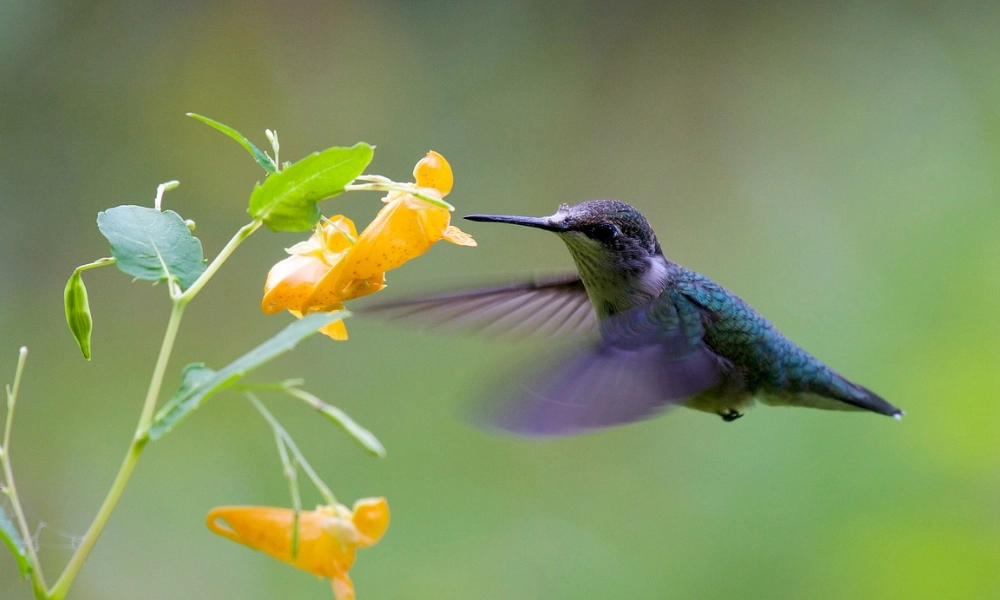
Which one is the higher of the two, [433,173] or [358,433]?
[433,173]

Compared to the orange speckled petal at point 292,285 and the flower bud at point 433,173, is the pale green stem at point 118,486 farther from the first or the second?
the flower bud at point 433,173

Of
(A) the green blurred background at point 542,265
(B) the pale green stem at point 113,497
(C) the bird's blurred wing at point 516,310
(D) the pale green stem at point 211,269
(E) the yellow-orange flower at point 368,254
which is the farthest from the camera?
(A) the green blurred background at point 542,265

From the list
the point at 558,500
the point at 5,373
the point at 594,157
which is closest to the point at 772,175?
the point at 594,157

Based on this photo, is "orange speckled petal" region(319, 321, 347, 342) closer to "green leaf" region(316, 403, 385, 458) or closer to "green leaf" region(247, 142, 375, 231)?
"green leaf" region(247, 142, 375, 231)

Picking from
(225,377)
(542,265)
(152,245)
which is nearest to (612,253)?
(152,245)

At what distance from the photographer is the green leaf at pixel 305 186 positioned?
144 centimetres

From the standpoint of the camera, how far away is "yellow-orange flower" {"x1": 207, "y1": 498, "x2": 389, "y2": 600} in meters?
1.50

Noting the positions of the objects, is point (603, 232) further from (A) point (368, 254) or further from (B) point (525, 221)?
(A) point (368, 254)

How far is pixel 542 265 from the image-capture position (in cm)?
486

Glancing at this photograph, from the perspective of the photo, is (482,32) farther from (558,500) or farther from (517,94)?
(558,500)

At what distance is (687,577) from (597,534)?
403 millimetres

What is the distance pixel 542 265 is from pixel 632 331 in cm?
266

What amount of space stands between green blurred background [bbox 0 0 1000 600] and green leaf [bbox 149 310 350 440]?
1.06 meters

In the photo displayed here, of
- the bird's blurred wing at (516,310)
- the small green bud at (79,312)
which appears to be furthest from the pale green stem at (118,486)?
the bird's blurred wing at (516,310)
